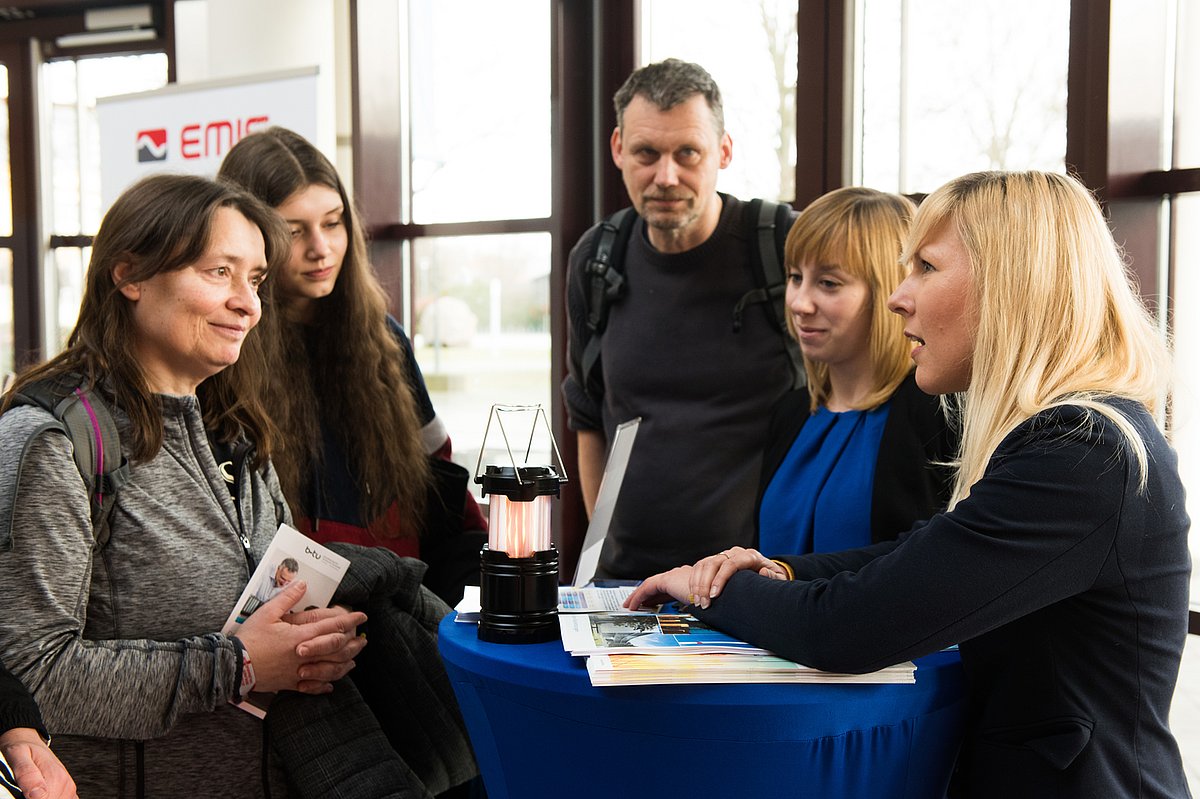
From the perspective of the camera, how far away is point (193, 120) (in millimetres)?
4434

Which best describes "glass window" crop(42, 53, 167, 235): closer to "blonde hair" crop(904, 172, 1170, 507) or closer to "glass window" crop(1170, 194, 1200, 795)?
"glass window" crop(1170, 194, 1200, 795)

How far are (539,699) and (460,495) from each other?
109cm

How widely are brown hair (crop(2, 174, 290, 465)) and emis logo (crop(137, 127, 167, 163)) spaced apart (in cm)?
282

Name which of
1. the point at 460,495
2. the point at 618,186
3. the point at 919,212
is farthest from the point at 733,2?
the point at 919,212

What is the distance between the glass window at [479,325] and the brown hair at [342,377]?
1.86 m

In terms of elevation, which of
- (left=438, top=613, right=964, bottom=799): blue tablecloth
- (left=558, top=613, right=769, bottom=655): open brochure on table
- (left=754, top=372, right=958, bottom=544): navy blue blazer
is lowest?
(left=438, top=613, right=964, bottom=799): blue tablecloth

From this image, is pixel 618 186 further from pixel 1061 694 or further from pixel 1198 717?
pixel 1061 694

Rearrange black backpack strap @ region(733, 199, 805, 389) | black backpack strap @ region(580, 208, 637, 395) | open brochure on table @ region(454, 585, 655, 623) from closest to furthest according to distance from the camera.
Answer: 1. open brochure on table @ region(454, 585, 655, 623)
2. black backpack strap @ region(733, 199, 805, 389)
3. black backpack strap @ region(580, 208, 637, 395)

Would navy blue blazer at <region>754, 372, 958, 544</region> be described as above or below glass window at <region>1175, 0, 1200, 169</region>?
below

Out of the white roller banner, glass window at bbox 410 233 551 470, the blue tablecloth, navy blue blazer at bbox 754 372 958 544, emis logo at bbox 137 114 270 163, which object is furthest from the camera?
glass window at bbox 410 233 551 470

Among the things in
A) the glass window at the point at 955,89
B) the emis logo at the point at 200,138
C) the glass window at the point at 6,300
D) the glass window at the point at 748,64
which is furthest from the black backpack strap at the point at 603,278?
the glass window at the point at 6,300

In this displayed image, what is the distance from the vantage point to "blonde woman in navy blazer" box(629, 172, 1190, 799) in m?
1.31

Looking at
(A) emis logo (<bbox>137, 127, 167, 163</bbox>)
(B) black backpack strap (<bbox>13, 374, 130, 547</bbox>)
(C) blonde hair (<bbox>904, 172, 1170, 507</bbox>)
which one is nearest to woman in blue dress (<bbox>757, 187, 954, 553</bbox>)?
(C) blonde hair (<bbox>904, 172, 1170, 507</bbox>)

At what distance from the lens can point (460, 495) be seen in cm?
254
